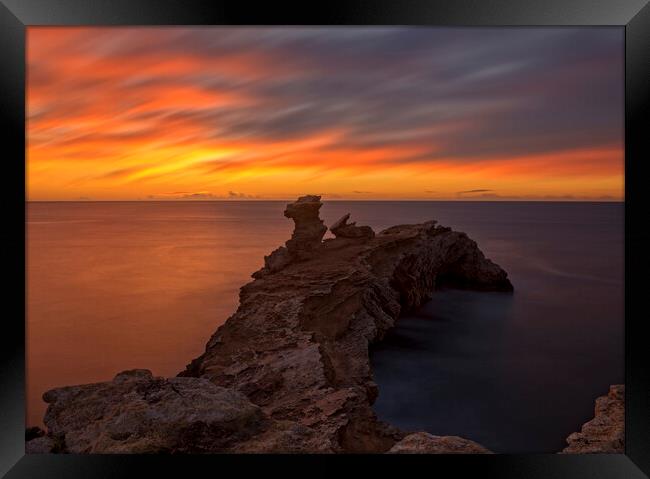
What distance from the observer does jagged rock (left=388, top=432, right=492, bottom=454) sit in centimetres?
472

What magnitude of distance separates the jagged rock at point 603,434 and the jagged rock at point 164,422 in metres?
3.80

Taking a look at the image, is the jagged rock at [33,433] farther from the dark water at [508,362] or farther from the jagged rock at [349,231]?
the jagged rock at [349,231]

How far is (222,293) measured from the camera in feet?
74.1

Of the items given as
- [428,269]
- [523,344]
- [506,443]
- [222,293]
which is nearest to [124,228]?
[222,293]

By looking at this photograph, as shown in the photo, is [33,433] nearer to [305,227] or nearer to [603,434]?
[603,434]

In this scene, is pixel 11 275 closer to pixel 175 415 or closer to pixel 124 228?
pixel 175 415

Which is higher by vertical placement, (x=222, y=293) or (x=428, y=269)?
(x=428, y=269)

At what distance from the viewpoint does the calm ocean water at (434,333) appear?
432 inches

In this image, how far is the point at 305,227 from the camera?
44.2 ft

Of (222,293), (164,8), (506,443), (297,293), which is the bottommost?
(506,443)

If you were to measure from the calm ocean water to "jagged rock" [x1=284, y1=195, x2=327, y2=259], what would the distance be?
341cm

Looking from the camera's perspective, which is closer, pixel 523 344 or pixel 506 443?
pixel 506 443

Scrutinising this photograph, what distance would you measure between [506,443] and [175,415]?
7.48 m

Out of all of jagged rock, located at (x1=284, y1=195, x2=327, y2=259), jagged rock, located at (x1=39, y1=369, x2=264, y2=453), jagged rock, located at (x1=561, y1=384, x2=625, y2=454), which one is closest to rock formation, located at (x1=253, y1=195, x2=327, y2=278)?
jagged rock, located at (x1=284, y1=195, x2=327, y2=259)
